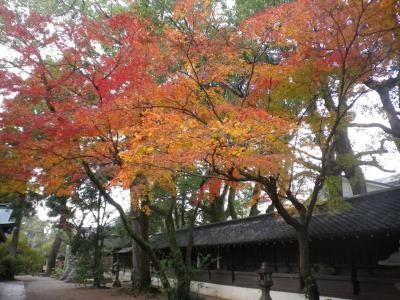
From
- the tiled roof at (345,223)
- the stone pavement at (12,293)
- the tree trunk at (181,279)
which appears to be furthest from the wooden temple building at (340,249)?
the stone pavement at (12,293)

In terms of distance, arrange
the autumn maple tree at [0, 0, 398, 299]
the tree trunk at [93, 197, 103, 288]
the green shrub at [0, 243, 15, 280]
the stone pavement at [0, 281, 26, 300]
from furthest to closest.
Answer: the green shrub at [0, 243, 15, 280] < the tree trunk at [93, 197, 103, 288] < the stone pavement at [0, 281, 26, 300] < the autumn maple tree at [0, 0, 398, 299]

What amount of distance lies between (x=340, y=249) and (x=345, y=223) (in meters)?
1.12

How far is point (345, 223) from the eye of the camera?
1327 cm

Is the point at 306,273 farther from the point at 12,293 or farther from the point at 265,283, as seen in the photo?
the point at 12,293

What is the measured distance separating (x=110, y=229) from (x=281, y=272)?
1863 centimetres

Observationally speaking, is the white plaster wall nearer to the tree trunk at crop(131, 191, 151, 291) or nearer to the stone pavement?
the tree trunk at crop(131, 191, 151, 291)

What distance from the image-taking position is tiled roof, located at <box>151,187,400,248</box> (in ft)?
39.2

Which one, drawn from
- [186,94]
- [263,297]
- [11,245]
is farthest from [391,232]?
[11,245]

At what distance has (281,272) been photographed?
1645 cm

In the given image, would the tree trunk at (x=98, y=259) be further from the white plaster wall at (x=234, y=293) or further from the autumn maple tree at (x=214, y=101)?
the autumn maple tree at (x=214, y=101)

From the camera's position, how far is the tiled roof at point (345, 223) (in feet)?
39.2

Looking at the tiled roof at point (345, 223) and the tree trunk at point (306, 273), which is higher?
the tiled roof at point (345, 223)

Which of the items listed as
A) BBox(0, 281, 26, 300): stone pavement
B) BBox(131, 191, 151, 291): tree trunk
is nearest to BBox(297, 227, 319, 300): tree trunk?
BBox(131, 191, 151, 291): tree trunk

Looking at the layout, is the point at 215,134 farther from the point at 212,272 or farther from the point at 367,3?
the point at 212,272
